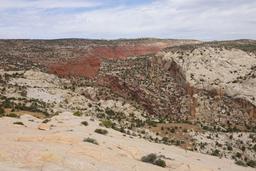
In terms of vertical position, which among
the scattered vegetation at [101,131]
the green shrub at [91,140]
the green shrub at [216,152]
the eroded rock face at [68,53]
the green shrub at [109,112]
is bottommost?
the green shrub at [216,152]

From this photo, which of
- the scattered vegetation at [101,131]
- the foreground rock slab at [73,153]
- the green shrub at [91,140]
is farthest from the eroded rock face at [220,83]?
the green shrub at [91,140]

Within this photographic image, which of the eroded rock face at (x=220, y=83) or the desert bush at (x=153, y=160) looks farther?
the eroded rock face at (x=220, y=83)

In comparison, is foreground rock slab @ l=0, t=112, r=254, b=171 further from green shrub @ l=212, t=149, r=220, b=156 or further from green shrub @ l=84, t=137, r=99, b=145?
green shrub @ l=212, t=149, r=220, b=156

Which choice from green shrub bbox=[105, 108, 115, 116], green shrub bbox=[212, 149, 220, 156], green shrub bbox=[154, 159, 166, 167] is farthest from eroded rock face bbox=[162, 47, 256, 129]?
green shrub bbox=[154, 159, 166, 167]

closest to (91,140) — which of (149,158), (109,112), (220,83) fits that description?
(149,158)

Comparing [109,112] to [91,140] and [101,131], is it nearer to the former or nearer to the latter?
[101,131]

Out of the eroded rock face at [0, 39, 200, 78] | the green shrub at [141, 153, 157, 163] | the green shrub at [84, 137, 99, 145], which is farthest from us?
the eroded rock face at [0, 39, 200, 78]

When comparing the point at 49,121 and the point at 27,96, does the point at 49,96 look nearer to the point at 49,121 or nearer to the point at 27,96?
the point at 27,96

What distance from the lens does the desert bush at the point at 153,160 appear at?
25922 mm

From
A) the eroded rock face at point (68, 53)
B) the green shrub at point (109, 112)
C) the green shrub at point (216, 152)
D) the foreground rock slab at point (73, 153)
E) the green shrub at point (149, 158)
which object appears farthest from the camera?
the eroded rock face at point (68, 53)

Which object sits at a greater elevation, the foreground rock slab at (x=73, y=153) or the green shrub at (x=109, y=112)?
the foreground rock slab at (x=73, y=153)

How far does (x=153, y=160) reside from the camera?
26297mm

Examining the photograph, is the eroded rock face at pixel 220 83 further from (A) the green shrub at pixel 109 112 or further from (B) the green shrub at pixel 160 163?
(B) the green shrub at pixel 160 163

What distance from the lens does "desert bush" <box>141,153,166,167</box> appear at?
85.0 feet
